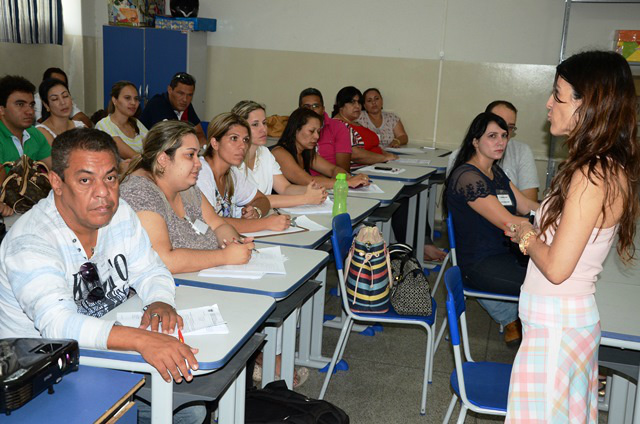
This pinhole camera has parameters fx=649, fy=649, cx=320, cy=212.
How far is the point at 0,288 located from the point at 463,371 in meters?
1.53

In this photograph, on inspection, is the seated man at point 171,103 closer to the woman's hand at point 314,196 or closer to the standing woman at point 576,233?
the woman's hand at point 314,196

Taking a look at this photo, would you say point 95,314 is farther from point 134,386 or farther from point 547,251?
point 547,251

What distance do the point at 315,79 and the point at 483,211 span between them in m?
4.20

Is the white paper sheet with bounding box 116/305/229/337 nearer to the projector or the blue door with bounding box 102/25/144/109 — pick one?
the projector

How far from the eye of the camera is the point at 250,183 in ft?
12.1

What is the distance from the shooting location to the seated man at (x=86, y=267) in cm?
171

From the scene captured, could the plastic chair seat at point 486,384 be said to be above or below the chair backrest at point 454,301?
below

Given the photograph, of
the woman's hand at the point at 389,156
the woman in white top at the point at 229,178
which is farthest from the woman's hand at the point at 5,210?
the woman's hand at the point at 389,156

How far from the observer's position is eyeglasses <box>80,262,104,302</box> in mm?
1926

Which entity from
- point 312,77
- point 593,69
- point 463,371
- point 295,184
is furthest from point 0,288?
point 312,77

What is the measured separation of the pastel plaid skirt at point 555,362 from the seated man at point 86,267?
944 mm

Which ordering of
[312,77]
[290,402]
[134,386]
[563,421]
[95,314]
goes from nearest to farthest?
[134,386] < [563,421] < [95,314] < [290,402] < [312,77]

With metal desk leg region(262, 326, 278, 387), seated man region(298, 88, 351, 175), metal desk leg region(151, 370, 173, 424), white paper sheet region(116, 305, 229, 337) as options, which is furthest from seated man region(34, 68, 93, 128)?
metal desk leg region(151, 370, 173, 424)

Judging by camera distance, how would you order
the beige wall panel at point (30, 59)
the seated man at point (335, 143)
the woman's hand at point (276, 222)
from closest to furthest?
the woman's hand at point (276, 222), the seated man at point (335, 143), the beige wall panel at point (30, 59)
